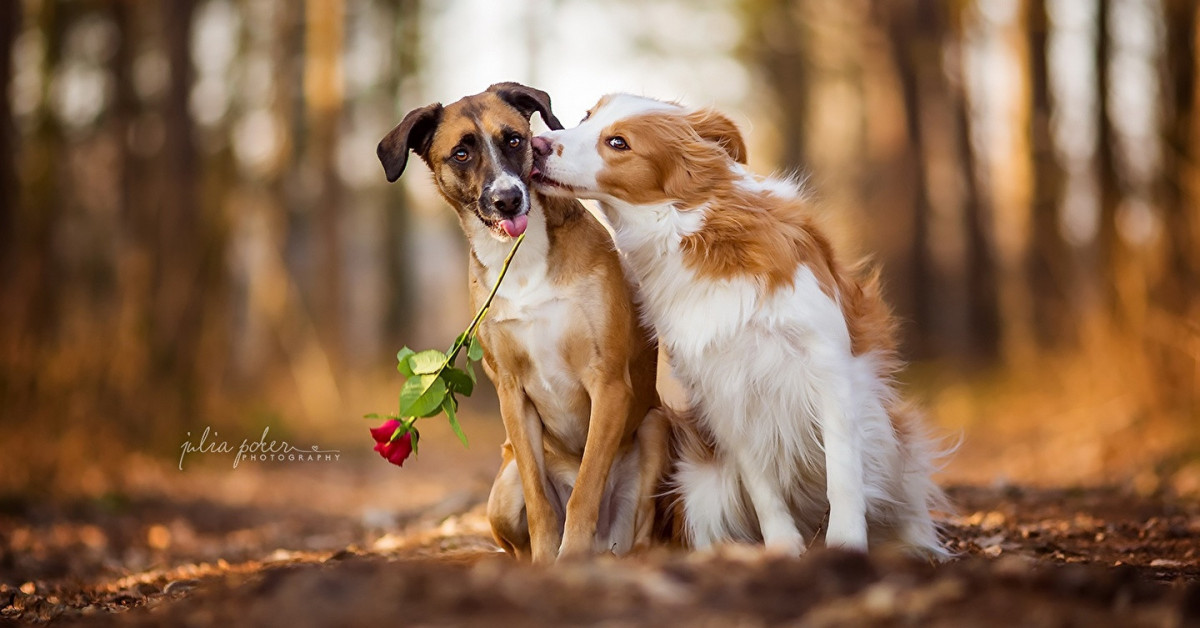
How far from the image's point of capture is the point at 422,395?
459 cm

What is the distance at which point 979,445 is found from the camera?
11133 mm

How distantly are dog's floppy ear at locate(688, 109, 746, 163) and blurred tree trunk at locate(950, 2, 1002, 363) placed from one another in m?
12.8

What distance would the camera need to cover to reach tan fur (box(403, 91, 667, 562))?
176 inches

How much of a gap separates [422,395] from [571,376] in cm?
63

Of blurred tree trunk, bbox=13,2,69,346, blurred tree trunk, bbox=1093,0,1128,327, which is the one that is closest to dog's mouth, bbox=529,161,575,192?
blurred tree trunk, bbox=1093,0,1128,327

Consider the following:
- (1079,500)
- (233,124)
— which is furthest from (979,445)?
(233,124)

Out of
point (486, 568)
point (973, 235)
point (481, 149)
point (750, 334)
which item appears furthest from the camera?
point (973, 235)

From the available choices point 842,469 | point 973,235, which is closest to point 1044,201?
point 973,235

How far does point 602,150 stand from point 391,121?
18.4 meters

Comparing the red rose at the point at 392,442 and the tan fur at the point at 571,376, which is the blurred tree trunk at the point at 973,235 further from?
the red rose at the point at 392,442

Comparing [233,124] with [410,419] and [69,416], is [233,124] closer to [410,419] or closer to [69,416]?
[69,416]

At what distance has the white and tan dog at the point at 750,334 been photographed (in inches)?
163

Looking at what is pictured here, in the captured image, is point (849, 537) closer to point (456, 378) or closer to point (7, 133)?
point (456, 378)

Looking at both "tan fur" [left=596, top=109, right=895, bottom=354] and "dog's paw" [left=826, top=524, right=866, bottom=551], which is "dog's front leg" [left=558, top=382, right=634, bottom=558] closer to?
"tan fur" [left=596, top=109, right=895, bottom=354]
